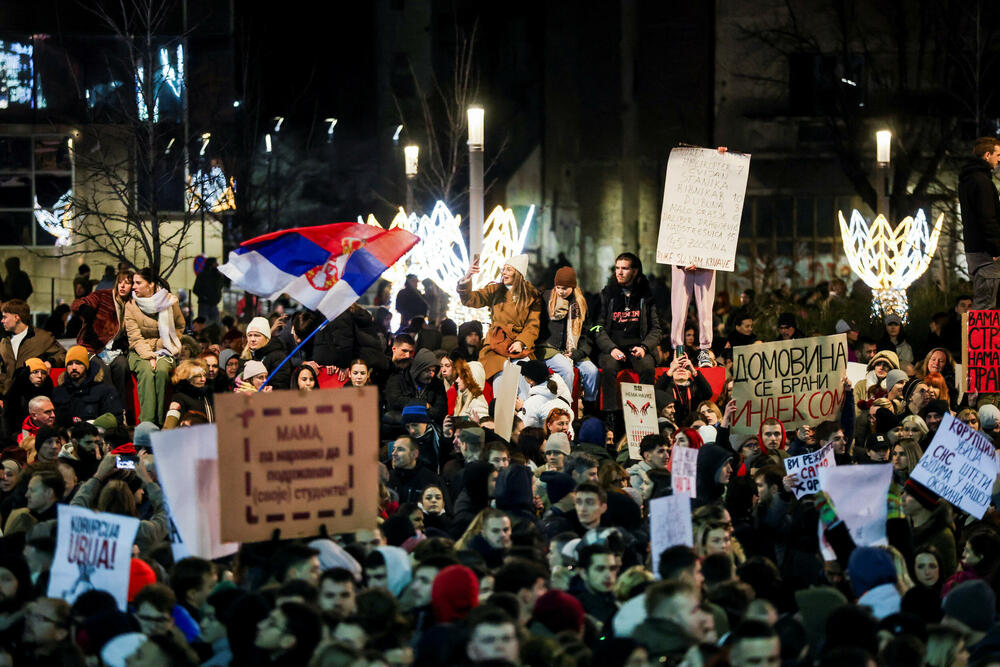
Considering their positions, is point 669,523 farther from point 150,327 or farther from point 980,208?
point 150,327

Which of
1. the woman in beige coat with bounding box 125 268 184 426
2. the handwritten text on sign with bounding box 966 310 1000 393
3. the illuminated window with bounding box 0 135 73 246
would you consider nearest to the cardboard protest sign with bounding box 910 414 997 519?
→ the handwritten text on sign with bounding box 966 310 1000 393

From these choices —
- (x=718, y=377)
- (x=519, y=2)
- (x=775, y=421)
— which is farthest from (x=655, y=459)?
(x=519, y=2)

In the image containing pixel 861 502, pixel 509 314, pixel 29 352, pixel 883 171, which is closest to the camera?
pixel 861 502

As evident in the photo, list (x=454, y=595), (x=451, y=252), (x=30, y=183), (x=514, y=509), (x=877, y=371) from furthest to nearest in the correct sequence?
(x=30, y=183), (x=451, y=252), (x=877, y=371), (x=514, y=509), (x=454, y=595)

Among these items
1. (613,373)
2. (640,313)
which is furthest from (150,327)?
(640,313)

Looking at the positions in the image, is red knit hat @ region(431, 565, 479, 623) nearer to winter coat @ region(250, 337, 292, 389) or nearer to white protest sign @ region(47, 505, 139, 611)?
white protest sign @ region(47, 505, 139, 611)

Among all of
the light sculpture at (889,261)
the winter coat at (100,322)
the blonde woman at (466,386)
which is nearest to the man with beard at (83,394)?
the winter coat at (100,322)

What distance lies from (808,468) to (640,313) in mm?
4521

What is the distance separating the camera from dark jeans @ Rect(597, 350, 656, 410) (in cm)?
1555

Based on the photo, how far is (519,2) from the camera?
41.5 meters

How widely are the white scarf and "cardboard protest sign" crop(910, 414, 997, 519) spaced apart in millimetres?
8141

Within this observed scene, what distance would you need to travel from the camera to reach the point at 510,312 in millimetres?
16031

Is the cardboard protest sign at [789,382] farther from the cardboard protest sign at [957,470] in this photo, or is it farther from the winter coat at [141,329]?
the winter coat at [141,329]

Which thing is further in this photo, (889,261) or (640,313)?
(889,261)
